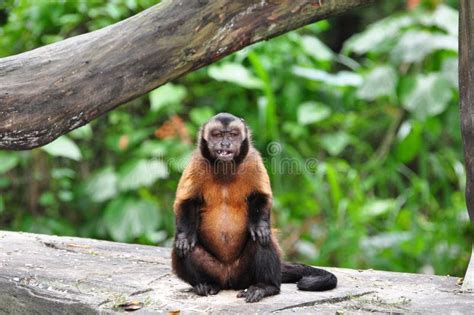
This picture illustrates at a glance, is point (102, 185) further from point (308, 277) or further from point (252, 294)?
point (252, 294)

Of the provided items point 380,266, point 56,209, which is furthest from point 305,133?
point 56,209

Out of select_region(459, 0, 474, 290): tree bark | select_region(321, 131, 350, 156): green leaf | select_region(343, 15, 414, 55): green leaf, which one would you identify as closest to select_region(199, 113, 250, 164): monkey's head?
select_region(459, 0, 474, 290): tree bark

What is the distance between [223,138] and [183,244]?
593 millimetres

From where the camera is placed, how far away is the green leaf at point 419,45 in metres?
6.87

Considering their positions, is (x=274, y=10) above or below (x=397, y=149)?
above

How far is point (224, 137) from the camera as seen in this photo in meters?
4.00

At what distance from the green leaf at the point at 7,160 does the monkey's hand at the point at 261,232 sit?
11.1ft

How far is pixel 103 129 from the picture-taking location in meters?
7.57

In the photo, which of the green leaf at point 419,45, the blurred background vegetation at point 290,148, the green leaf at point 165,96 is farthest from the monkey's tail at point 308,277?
the green leaf at point 419,45

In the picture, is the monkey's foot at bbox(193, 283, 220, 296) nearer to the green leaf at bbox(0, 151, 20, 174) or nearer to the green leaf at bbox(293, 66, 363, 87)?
the green leaf at bbox(0, 151, 20, 174)

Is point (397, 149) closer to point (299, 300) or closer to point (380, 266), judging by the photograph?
point (380, 266)

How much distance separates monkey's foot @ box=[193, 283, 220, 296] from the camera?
3902mm

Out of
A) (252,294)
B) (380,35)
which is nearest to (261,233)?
(252,294)

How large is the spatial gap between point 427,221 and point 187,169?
14.4 ft
